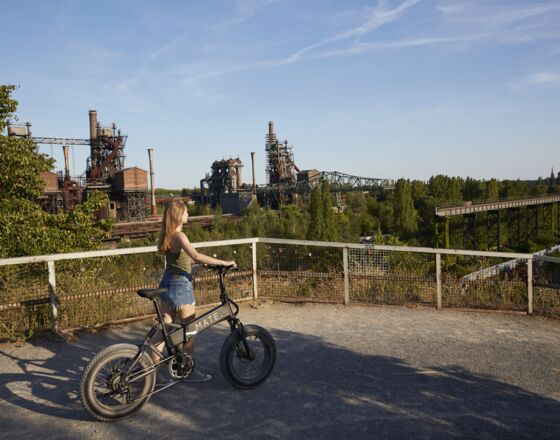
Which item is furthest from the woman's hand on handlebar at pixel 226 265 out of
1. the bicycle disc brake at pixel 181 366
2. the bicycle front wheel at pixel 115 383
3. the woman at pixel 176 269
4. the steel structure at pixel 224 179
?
the steel structure at pixel 224 179

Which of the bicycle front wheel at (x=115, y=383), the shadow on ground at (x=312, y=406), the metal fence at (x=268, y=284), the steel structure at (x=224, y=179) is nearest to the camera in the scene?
the shadow on ground at (x=312, y=406)

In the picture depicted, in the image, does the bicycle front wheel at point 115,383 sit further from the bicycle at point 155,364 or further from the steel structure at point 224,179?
the steel structure at point 224,179

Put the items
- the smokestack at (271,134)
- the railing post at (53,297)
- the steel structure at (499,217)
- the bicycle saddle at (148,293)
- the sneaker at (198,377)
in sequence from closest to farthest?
the bicycle saddle at (148,293) → the sneaker at (198,377) → the railing post at (53,297) → the steel structure at (499,217) → the smokestack at (271,134)

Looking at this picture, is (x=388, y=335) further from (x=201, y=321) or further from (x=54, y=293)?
(x=54, y=293)

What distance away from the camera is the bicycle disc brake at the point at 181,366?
4.86 metres

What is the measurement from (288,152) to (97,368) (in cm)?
11312

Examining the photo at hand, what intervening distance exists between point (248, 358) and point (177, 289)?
3.50 ft

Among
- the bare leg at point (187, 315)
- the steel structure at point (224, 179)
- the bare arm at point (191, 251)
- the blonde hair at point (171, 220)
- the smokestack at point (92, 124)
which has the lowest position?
the bare leg at point (187, 315)

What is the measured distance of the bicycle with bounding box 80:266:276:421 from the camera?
433cm

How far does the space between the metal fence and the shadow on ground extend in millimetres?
1340

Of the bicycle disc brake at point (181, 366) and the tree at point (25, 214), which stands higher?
the tree at point (25, 214)

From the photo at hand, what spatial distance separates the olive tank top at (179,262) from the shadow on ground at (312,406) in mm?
1283

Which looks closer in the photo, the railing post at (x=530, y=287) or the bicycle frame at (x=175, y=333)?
the bicycle frame at (x=175, y=333)

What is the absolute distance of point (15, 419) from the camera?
14.5 feet
